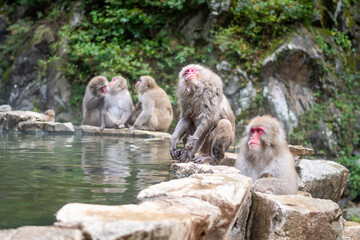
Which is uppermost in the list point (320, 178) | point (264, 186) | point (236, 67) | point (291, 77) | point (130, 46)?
point (130, 46)

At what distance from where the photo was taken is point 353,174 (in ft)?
31.0

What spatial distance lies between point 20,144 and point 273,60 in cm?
615

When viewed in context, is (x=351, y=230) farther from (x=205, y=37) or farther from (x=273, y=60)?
(x=205, y=37)

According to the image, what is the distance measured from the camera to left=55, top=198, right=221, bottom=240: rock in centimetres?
175

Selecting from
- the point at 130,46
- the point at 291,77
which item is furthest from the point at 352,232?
the point at 130,46

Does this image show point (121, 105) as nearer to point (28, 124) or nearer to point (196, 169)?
point (28, 124)

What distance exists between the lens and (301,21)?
425 inches

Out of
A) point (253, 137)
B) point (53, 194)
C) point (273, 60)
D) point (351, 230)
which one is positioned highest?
point (273, 60)

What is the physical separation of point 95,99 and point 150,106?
1.11 m

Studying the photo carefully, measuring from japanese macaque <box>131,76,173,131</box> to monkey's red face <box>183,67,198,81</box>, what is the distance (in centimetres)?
468

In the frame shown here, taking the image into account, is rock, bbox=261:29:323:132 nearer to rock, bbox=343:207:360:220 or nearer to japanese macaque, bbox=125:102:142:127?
rock, bbox=343:207:360:220

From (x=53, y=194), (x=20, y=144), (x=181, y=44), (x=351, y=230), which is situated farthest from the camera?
(x=181, y=44)

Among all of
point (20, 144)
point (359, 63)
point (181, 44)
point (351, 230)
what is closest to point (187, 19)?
point (181, 44)

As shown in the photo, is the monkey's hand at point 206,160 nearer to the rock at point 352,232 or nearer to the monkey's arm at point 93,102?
the rock at point 352,232
